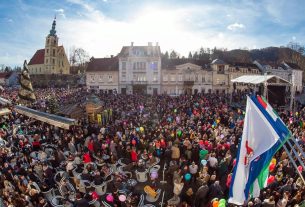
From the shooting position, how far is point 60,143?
1639 centimetres

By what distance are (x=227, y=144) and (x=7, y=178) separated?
10.3m

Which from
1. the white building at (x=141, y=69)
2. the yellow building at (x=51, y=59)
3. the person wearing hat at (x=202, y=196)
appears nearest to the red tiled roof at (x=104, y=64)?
the white building at (x=141, y=69)

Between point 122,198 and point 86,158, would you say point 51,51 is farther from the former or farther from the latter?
point 122,198

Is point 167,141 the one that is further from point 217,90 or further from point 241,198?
point 217,90

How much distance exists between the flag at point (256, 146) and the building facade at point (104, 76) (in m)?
44.8

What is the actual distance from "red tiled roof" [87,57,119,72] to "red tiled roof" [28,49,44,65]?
133 ft

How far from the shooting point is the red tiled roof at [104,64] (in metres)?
51.0

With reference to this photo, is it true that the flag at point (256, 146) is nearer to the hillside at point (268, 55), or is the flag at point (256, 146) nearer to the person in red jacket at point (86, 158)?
the person in red jacket at point (86, 158)

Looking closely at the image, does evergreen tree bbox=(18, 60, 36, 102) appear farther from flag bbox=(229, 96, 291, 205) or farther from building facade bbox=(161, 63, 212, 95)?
building facade bbox=(161, 63, 212, 95)

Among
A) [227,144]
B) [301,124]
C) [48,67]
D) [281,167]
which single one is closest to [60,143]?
[227,144]

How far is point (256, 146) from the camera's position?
6.24 meters

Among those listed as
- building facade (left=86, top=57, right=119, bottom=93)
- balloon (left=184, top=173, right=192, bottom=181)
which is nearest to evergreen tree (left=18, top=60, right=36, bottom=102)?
balloon (left=184, top=173, right=192, bottom=181)

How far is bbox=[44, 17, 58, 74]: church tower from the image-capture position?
82.0m

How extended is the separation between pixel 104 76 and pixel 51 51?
39.0 metres
